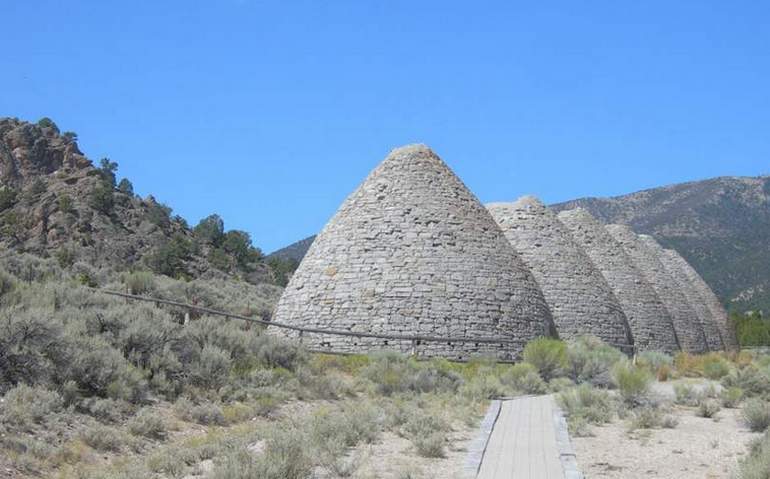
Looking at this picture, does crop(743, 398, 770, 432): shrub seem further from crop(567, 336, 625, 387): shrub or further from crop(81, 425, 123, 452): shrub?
crop(81, 425, 123, 452): shrub

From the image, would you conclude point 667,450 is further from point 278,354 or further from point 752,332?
point 752,332

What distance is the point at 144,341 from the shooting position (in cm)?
1138

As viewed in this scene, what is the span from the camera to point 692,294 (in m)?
31.9

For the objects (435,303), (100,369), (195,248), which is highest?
(195,248)

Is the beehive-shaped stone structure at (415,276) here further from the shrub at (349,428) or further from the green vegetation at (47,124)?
the green vegetation at (47,124)

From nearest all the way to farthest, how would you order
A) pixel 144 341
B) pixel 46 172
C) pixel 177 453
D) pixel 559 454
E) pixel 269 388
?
1. pixel 177 453
2. pixel 559 454
3. pixel 144 341
4. pixel 269 388
5. pixel 46 172

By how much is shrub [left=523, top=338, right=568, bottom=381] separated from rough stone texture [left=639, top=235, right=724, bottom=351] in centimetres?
1503

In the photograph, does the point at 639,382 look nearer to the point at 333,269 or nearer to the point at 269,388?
the point at 269,388

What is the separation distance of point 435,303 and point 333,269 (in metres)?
2.43

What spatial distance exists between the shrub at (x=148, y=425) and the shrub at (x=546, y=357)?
28.7 ft

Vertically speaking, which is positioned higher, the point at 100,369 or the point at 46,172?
the point at 46,172

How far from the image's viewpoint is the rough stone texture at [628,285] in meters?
24.9

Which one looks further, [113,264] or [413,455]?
[113,264]

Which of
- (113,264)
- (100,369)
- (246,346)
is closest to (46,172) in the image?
(113,264)
